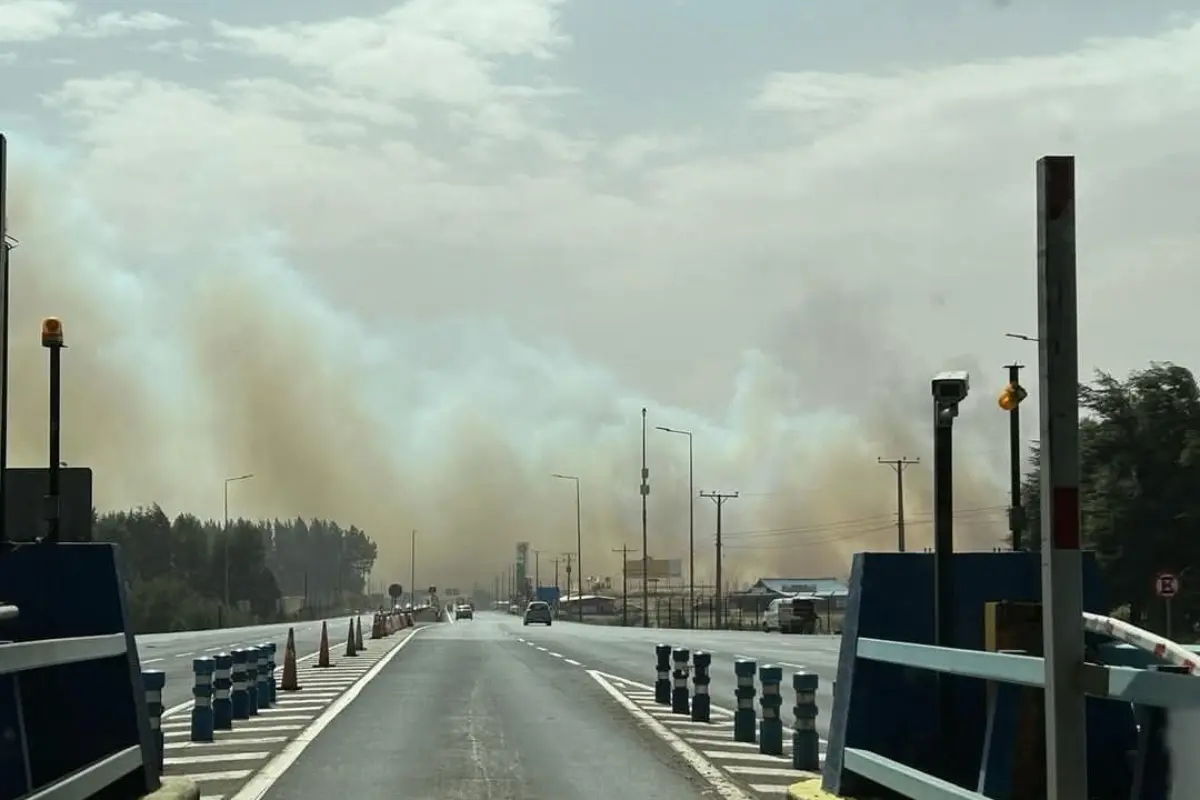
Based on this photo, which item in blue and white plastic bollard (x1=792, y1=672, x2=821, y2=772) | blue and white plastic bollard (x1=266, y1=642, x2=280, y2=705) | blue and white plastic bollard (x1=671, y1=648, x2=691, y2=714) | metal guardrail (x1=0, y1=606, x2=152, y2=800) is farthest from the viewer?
blue and white plastic bollard (x1=266, y1=642, x2=280, y2=705)

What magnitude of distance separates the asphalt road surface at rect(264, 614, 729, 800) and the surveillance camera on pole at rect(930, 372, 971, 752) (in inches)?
149

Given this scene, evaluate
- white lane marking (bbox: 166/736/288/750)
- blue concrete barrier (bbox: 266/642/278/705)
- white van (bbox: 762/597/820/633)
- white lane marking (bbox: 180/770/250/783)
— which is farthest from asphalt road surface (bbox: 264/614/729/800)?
white van (bbox: 762/597/820/633)

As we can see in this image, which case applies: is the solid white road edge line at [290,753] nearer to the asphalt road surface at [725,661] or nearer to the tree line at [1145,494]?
the asphalt road surface at [725,661]

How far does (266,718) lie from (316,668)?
46.5 ft

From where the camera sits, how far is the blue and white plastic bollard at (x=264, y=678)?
70.6 feet

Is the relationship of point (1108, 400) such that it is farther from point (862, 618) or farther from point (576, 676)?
point (862, 618)

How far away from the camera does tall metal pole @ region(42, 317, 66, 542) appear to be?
9.72m

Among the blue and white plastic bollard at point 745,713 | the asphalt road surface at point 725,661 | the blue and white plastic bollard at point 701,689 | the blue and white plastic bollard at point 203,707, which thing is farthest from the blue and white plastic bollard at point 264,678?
the blue and white plastic bollard at point 745,713

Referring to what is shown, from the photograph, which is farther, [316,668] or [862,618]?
[316,668]

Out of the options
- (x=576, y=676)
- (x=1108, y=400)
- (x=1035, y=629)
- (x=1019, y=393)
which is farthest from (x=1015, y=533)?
(x=1108, y=400)

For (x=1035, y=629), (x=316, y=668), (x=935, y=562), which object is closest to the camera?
(x=1035, y=629)

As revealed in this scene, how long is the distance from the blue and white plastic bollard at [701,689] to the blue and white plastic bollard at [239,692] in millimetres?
5069

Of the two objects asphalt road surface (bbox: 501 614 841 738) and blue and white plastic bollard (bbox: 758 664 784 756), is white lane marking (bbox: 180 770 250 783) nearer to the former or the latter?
blue and white plastic bollard (bbox: 758 664 784 756)

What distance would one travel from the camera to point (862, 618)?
30.4ft
